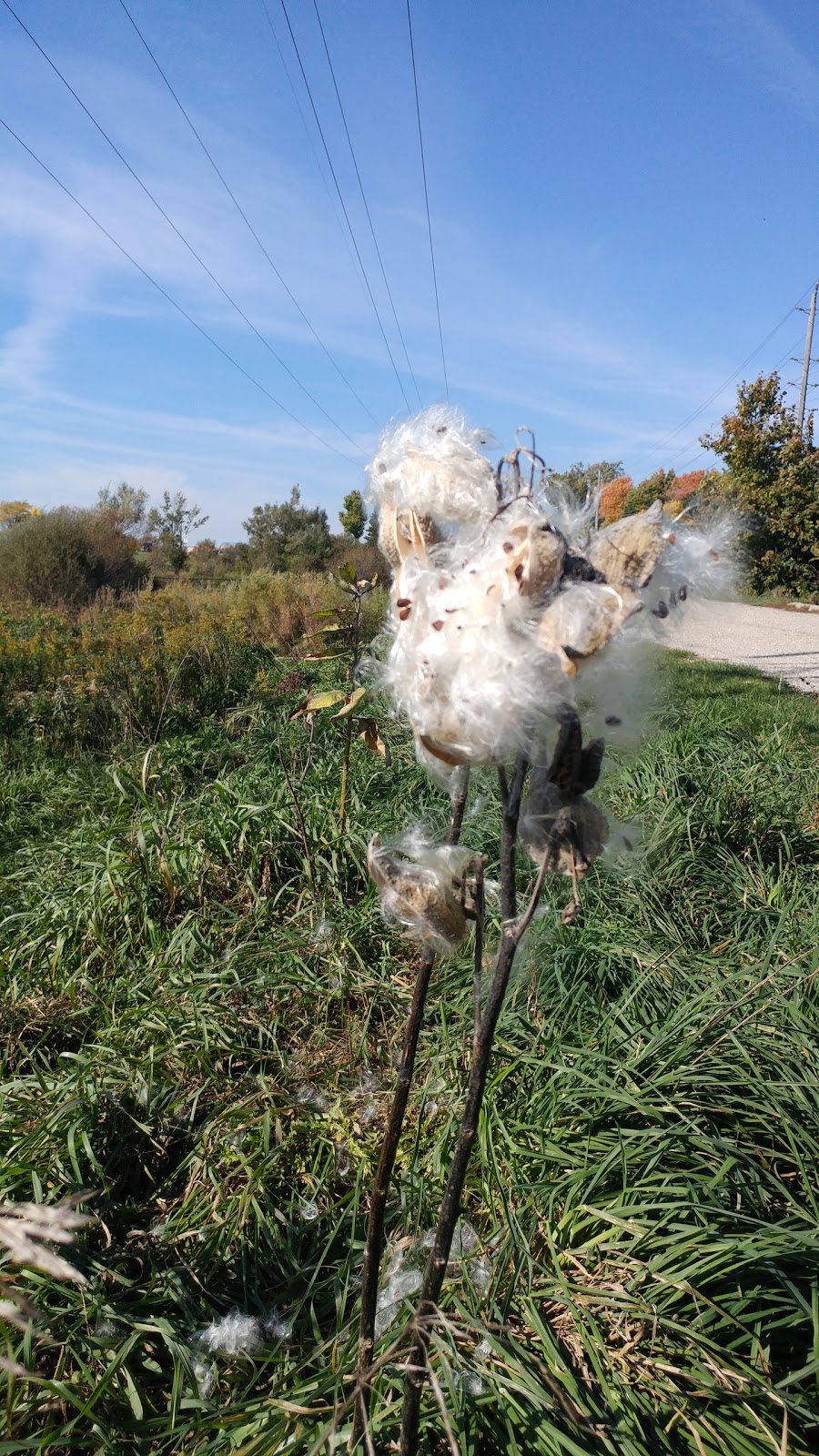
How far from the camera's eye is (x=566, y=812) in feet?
2.85

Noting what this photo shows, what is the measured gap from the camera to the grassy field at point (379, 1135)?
1406mm

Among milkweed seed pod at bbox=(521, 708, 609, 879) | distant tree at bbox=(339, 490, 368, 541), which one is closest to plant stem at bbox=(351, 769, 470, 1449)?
milkweed seed pod at bbox=(521, 708, 609, 879)

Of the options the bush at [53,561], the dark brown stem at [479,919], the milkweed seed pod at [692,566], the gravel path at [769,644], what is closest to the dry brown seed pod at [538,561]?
the milkweed seed pod at [692,566]

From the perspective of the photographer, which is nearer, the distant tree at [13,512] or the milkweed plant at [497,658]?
the milkweed plant at [497,658]

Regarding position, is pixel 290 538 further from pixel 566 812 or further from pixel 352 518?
pixel 566 812

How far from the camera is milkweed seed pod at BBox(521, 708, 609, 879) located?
33.4 inches

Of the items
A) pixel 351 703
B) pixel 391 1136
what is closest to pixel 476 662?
pixel 391 1136

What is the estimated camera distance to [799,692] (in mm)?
7215

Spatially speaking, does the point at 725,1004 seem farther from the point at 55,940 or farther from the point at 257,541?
the point at 257,541

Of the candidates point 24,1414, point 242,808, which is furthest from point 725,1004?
point 242,808

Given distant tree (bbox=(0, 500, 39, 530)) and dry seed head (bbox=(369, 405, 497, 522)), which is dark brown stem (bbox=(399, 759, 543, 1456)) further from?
distant tree (bbox=(0, 500, 39, 530))

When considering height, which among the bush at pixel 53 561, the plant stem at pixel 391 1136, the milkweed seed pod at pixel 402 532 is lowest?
the plant stem at pixel 391 1136

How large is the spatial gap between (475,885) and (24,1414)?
1.39 meters

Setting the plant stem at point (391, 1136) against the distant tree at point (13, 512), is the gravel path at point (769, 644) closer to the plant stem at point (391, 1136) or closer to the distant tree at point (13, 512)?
the plant stem at point (391, 1136)
